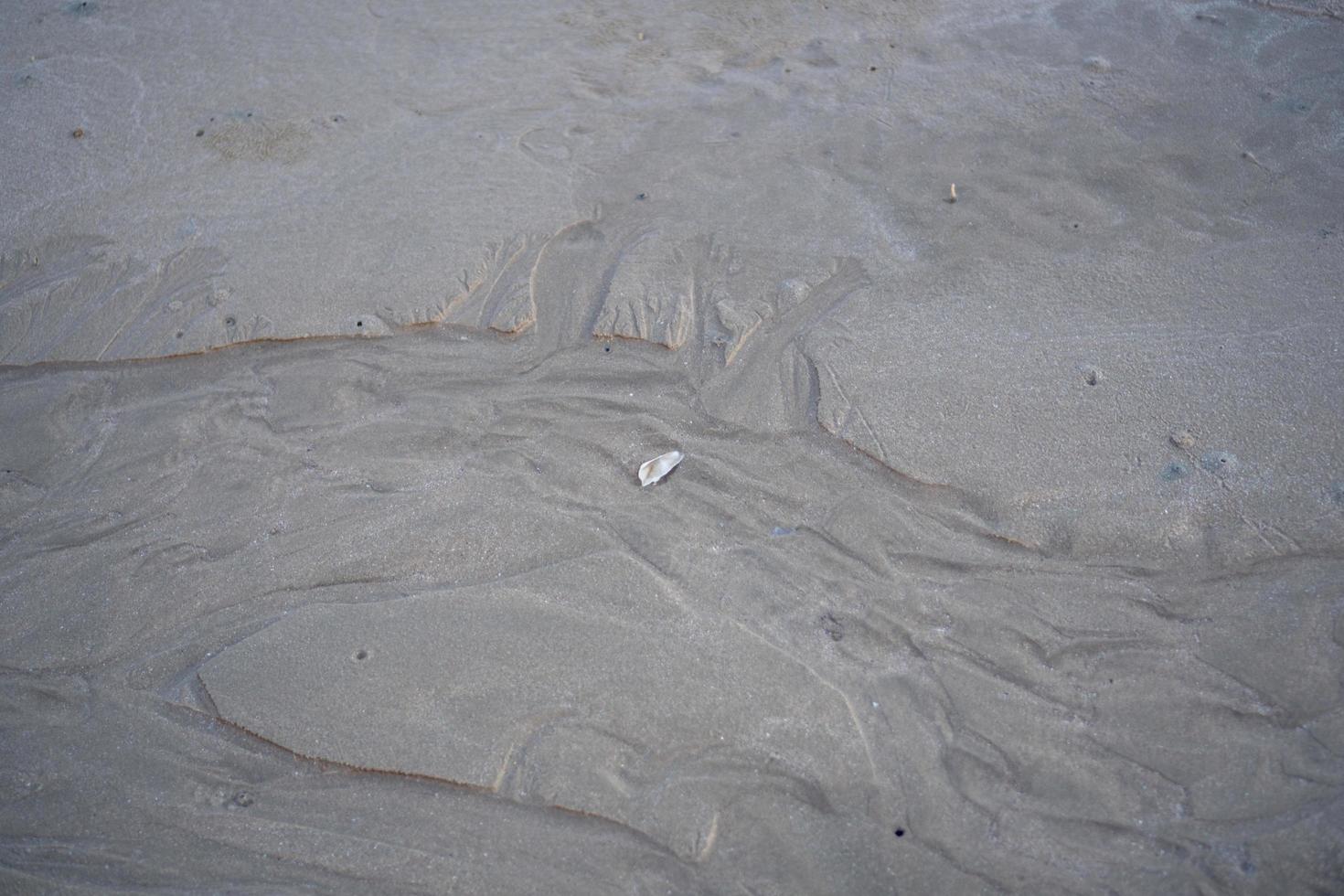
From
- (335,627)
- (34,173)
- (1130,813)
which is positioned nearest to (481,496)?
(335,627)

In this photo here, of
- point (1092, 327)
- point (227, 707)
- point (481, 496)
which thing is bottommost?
point (227, 707)

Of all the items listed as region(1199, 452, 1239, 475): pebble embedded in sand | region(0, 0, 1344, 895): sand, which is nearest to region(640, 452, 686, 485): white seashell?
region(0, 0, 1344, 895): sand

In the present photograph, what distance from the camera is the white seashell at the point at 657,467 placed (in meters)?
3.10

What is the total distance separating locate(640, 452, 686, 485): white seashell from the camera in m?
3.10

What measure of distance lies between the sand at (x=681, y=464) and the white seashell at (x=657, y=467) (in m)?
0.04

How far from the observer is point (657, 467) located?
3123 mm

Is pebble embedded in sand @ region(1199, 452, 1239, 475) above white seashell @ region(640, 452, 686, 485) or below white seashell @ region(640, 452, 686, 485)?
above

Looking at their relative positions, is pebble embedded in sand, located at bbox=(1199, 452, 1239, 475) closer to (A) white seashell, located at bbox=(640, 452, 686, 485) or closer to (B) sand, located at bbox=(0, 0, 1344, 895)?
(B) sand, located at bbox=(0, 0, 1344, 895)

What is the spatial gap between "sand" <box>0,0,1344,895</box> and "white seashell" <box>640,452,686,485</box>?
38 mm

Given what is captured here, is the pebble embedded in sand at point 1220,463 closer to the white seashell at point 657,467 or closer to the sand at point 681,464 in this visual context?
the sand at point 681,464

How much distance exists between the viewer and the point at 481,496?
10.2 ft

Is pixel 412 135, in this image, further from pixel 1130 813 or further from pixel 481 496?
pixel 1130 813

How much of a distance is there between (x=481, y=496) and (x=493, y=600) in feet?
1.38

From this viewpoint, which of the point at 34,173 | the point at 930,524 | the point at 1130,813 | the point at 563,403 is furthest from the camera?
the point at 34,173
